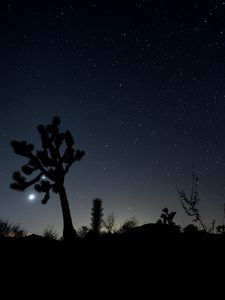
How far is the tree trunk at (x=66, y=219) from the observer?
10.1 m

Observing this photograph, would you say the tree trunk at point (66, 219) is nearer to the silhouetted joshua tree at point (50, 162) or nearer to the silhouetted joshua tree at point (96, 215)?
the silhouetted joshua tree at point (50, 162)

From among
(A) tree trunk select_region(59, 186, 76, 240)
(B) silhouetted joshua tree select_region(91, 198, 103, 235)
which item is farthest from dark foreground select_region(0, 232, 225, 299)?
(B) silhouetted joshua tree select_region(91, 198, 103, 235)

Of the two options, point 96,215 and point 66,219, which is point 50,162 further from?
point 96,215

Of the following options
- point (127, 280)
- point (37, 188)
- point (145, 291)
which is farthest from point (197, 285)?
point (37, 188)

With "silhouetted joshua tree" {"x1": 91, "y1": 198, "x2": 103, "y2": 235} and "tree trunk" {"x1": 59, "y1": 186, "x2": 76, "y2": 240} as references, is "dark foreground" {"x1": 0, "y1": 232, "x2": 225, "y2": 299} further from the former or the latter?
"silhouetted joshua tree" {"x1": 91, "y1": 198, "x2": 103, "y2": 235}

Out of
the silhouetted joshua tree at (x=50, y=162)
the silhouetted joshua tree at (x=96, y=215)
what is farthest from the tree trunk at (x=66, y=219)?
the silhouetted joshua tree at (x=96, y=215)

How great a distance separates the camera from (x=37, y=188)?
434 inches

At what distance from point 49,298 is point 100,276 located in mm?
1146

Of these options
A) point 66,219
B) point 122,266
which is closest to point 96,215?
point 66,219

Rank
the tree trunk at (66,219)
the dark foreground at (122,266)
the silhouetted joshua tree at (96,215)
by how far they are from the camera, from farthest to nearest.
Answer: the silhouetted joshua tree at (96,215)
the tree trunk at (66,219)
the dark foreground at (122,266)

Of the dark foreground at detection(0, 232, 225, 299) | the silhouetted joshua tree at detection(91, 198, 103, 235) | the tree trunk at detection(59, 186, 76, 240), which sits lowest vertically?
the dark foreground at detection(0, 232, 225, 299)

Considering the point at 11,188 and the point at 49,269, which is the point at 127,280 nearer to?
the point at 49,269

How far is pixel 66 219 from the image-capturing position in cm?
1054

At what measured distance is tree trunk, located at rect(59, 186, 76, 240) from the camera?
10125mm
